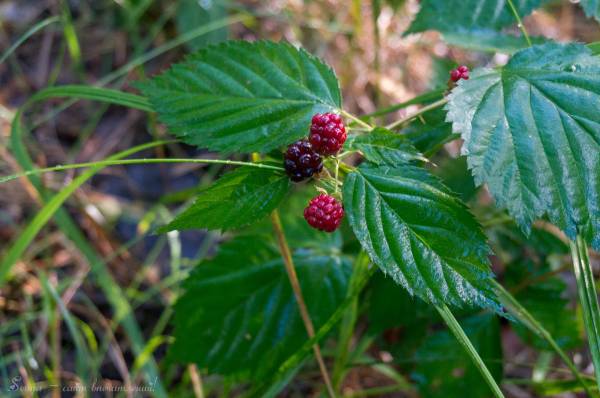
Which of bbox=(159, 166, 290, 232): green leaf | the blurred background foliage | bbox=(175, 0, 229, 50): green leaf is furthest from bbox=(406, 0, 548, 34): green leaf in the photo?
bbox=(175, 0, 229, 50): green leaf

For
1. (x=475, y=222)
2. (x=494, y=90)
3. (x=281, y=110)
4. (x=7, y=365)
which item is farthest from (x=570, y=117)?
(x=7, y=365)

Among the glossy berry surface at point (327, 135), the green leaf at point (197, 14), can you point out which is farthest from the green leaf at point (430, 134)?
the green leaf at point (197, 14)

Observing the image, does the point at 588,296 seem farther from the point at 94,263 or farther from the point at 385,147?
the point at 94,263

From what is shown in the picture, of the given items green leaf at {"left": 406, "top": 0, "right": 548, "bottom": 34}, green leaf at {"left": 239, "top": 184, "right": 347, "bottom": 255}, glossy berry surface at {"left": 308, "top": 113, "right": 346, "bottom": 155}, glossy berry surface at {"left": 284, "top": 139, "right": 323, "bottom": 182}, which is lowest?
green leaf at {"left": 239, "top": 184, "right": 347, "bottom": 255}

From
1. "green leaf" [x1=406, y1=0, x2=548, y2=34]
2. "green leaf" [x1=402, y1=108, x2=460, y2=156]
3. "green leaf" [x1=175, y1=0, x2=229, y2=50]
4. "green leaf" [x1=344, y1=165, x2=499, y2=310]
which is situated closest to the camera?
"green leaf" [x1=344, y1=165, x2=499, y2=310]

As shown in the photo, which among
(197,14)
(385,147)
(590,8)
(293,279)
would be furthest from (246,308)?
(197,14)

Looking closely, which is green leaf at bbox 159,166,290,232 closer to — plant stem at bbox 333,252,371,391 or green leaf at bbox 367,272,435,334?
plant stem at bbox 333,252,371,391

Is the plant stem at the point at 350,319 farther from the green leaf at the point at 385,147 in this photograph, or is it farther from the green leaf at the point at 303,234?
the green leaf at the point at 385,147

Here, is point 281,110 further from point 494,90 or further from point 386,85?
point 386,85

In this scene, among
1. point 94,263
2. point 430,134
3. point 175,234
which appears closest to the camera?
point 430,134
